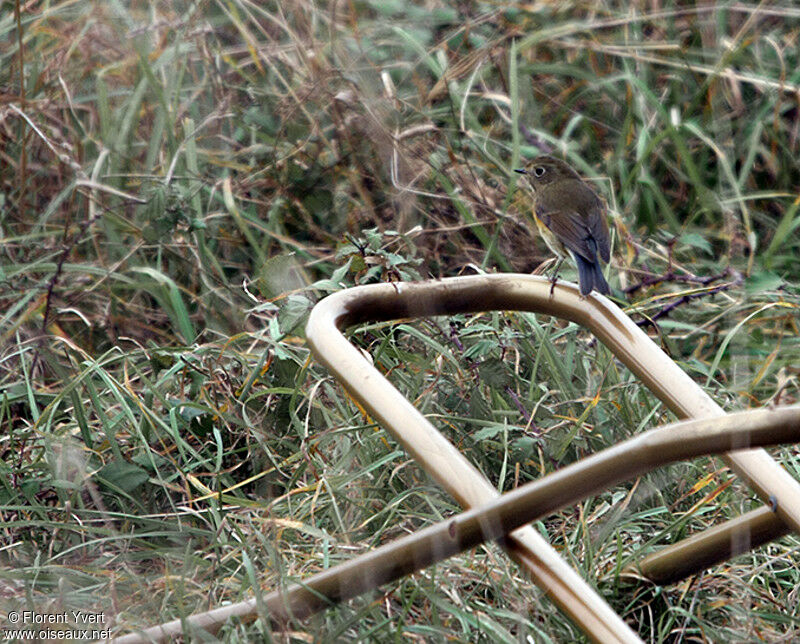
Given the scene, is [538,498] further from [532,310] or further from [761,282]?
[761,282]

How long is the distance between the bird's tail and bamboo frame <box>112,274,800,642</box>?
0.44 metres

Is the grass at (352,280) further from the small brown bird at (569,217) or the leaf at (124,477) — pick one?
the small brown bird at (569,217)

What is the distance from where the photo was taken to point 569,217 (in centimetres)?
317

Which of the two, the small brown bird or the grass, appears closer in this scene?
the grass

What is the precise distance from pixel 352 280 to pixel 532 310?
45.2 inches

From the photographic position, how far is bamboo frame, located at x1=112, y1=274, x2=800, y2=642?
170 centimetres

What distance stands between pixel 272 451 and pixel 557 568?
51.7 inches

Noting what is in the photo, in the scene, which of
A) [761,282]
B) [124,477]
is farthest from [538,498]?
[761,282]

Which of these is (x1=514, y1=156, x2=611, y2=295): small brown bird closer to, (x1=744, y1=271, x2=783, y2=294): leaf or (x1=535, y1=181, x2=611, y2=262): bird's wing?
(x1=535, y1=181, x2=611, y2=262): bird's wing

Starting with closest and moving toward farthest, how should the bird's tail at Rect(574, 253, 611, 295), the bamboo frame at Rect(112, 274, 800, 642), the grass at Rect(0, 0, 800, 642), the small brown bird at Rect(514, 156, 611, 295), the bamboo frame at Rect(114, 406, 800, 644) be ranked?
the bamboo frame at Rect(114, 406, 800, 644), the bamboo frame at Rect(112, 274, 800, 642), the grass at Rect(0, 0, 800, 642), the bird's tail at Rect(574, 253, 611, 295), the small brown bird at Rect(514, 156, 611, 295)

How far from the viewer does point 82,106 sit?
4.36m

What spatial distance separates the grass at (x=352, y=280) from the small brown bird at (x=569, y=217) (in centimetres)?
19

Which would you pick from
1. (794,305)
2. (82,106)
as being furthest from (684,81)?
(82,106)

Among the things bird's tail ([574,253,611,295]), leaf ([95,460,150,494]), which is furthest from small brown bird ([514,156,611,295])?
leaf ([95,460,150,494])
